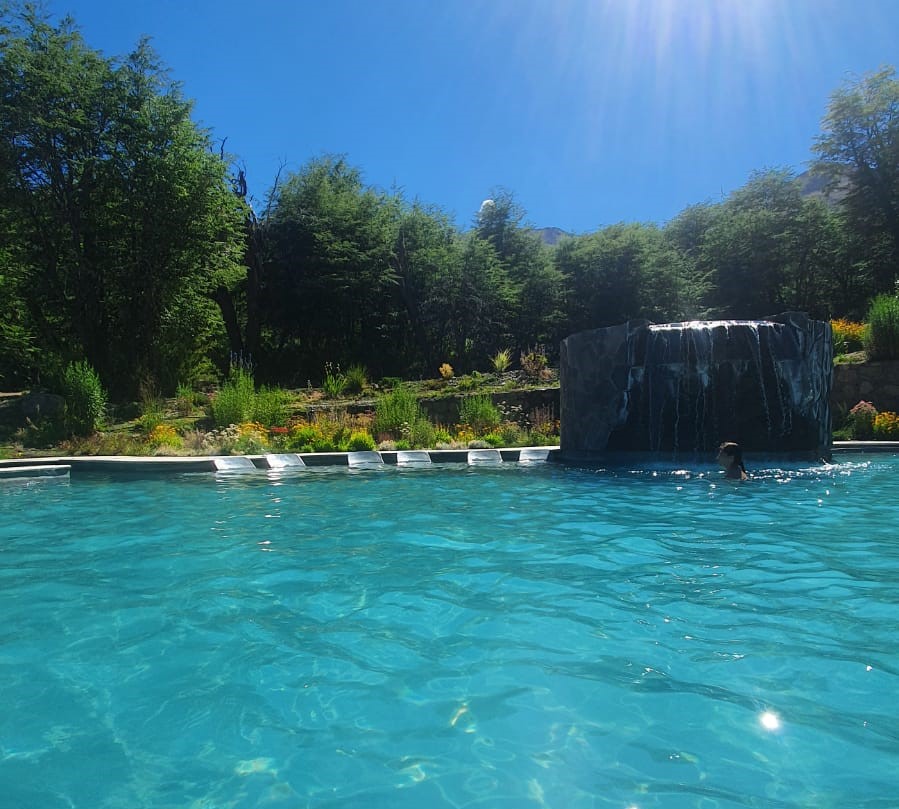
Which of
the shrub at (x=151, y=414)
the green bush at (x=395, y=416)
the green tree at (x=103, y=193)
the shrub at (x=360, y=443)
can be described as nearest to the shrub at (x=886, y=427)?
the green bush at (x=395, y=416)

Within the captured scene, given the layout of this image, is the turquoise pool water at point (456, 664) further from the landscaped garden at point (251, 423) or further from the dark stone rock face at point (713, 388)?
the landscaped garden at point (251, 423)

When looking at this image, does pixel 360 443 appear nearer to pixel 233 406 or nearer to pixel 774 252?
pixel 233 406

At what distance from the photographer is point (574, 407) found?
9.72 metres

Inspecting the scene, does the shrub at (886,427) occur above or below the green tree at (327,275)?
below

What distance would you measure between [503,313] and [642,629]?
68.5 feet

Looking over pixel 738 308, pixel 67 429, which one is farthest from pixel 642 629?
pixel 738 308

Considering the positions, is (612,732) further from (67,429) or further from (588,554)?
(67,429)

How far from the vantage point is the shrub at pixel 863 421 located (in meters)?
10.9

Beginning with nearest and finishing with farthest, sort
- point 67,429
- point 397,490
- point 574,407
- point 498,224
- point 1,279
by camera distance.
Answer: point 397,490, point 574,407, point 67,429, point 1,279, point 498,224

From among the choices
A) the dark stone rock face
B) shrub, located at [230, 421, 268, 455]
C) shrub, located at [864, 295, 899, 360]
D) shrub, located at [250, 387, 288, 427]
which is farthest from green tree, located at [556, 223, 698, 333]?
shrub, located at [230, 421, 268, 455]

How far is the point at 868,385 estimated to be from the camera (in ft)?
39.7

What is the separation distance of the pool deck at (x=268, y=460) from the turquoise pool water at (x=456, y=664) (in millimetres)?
3462

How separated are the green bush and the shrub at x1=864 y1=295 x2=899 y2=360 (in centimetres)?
937

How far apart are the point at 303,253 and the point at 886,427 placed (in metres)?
18.2
